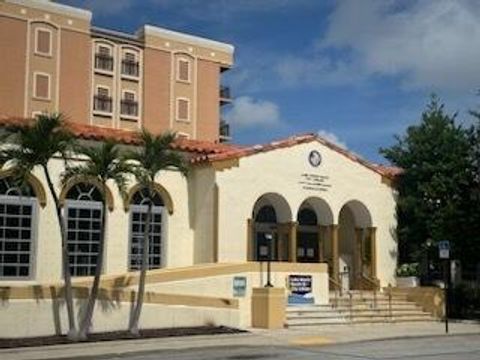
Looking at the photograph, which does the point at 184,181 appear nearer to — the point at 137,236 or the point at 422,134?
the point at 137,236

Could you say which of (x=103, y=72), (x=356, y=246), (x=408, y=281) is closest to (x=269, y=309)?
(x=408, y=281)

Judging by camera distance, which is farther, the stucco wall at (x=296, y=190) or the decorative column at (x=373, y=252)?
the decorative column at (x=373, y=252)

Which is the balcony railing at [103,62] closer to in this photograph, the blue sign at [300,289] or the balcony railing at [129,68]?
the balcony railing at [129,68]

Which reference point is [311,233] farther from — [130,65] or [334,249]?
[130,65]

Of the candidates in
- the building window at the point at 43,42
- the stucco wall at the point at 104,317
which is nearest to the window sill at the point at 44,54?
the building window at the point at 43,42

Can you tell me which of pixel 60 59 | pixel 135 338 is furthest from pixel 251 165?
pixel 60 59

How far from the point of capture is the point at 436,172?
34.7 m

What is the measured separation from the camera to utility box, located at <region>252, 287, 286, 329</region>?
1049 inches

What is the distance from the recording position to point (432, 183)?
34.4m

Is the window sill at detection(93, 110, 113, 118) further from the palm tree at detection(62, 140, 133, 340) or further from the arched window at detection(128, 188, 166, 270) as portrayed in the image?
the palm tree at detection(62, 140, 133, 340)

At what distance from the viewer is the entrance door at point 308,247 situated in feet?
114

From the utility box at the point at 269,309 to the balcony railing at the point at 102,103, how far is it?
44.5 meters

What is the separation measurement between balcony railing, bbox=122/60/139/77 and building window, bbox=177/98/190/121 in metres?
4.49

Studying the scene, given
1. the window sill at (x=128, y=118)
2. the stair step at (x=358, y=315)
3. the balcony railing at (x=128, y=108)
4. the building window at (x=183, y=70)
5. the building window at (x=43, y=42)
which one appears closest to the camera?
the stair step at (x=358, y=315)
